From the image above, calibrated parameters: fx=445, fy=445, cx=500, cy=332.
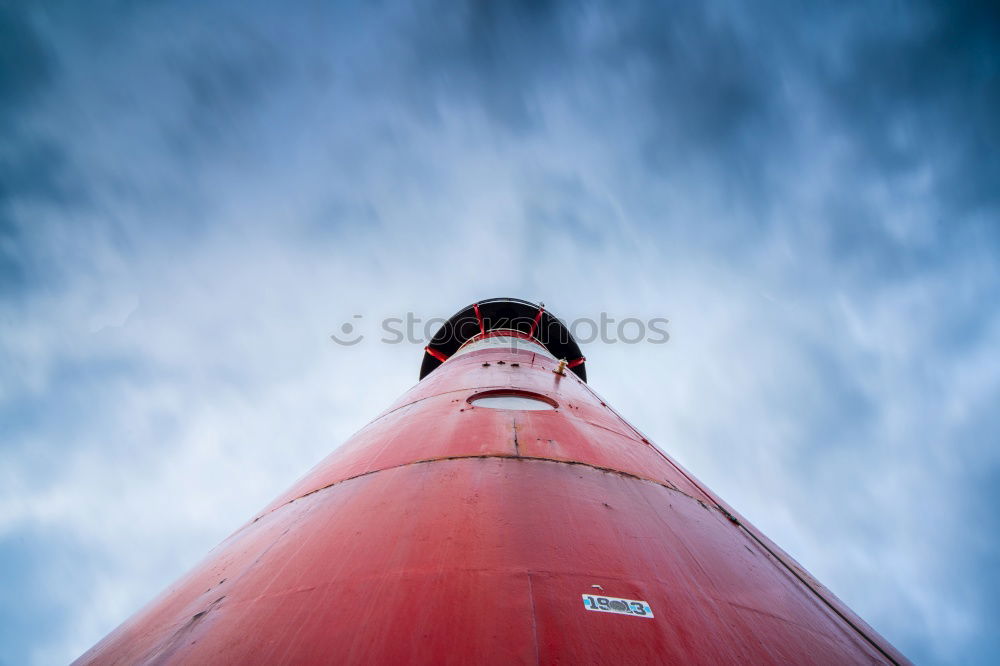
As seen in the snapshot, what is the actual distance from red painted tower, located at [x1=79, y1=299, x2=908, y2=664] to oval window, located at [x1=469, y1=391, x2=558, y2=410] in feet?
2.66

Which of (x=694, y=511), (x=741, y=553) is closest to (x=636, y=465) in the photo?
(x=694, y=511)

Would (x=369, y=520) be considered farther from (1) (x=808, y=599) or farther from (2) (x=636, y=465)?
(1) (x=808, y=599)

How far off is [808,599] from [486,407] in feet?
8.34

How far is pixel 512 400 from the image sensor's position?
4.43m

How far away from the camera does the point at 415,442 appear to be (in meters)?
3.24

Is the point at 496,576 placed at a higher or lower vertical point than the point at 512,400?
lower

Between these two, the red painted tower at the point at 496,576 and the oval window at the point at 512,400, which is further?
the oval window at the point at 512,400

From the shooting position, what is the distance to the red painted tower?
1.51 m

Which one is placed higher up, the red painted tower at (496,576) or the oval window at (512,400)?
the oval window at (512,400)

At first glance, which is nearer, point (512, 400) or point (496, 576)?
point (496, 576)

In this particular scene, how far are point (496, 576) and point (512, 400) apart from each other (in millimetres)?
2708

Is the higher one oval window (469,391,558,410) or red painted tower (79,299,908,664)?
oval window (469,391,558,410)

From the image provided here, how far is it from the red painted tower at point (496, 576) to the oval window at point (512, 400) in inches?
32.0

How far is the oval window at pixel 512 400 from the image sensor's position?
4.27m
